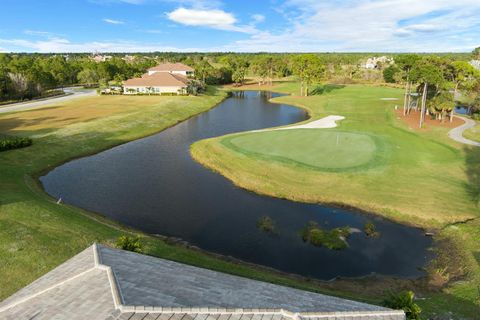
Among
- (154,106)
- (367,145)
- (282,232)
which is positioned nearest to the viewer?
(282,232)

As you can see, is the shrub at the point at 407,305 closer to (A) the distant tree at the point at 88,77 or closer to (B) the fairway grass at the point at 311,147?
(B) the fairway grass at the point at 311,147

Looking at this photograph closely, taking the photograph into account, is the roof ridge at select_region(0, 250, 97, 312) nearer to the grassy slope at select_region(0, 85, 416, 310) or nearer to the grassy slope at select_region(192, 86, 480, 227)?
the grassy slope at select_region(0, 85, 416, 310)

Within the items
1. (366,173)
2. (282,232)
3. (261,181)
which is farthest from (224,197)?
(366,173)

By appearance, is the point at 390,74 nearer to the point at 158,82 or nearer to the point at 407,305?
the point at 158,82

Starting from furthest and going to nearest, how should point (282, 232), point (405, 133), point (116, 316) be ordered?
point (405, 133), point (282, 232), point (116, 316)

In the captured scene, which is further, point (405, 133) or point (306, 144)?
point (405, 133)


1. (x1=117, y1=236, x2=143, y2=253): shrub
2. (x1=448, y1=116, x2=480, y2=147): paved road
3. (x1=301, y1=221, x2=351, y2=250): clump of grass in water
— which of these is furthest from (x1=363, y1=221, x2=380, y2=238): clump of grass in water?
(x1=448, y1=116, x2=480, y2=147): paved road

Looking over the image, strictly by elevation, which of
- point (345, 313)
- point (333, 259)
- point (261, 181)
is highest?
point (345, 313)

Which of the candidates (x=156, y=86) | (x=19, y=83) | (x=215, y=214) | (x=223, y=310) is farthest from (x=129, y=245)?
(x=156, y=86)

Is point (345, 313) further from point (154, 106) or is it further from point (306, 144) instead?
point (154, 106)
